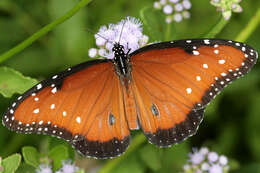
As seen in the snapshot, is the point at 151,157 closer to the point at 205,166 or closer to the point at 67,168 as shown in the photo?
the point at 205,166

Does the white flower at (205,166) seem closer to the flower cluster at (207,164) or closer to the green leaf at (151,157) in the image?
the flower cluster at (207,164)

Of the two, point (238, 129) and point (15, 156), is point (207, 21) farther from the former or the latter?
point (15, 156)

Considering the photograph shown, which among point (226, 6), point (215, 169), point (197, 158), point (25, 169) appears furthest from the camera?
point (197, 158)

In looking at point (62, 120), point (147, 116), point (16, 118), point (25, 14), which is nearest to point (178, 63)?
point (147, 116)

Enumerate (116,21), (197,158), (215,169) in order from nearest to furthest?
(215,169)
(197,158)
(116,21)

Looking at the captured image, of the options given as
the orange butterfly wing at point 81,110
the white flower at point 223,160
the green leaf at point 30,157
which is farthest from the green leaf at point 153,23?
the green leaf at point 30,157

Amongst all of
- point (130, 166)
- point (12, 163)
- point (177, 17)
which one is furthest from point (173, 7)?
point (12, 163)

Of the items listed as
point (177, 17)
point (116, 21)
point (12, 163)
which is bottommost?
point (12, 163)
